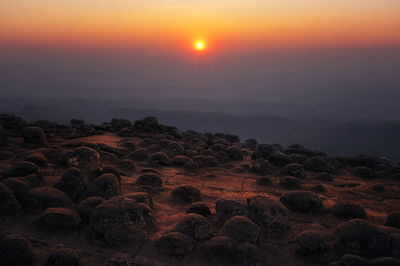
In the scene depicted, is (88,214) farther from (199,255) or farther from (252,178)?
(252,178)

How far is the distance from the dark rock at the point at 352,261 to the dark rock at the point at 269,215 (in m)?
1.63

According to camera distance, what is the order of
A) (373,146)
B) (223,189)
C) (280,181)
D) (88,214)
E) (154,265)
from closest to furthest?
(154,265) → (88,214) → (223,189) → (280,181) → (373,146)

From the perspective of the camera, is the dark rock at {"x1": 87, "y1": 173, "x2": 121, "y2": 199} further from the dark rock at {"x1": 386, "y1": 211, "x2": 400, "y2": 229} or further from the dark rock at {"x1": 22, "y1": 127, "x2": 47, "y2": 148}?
the dark rock at {"x1": 386, "y1": 211, "x2": 400, "y2": 229}

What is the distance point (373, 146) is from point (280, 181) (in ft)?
266

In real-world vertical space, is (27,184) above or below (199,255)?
above

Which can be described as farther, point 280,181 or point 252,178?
point 252,178

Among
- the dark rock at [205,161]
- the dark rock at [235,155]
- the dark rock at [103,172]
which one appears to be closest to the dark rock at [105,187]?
the dark rock at [103,172]

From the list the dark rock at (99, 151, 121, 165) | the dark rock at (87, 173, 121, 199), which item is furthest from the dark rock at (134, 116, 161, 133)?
the dark rock at (87, 173, 121, 199)

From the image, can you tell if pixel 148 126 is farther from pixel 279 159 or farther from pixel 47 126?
pixel 279 159

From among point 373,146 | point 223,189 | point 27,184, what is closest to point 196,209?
point 223,189

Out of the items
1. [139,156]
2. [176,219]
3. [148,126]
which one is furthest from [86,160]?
[148,126]

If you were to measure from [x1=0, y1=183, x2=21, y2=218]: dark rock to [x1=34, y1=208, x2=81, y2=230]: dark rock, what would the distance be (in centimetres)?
97

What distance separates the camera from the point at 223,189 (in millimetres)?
10359

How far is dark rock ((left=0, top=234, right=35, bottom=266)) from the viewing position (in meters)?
4.77
